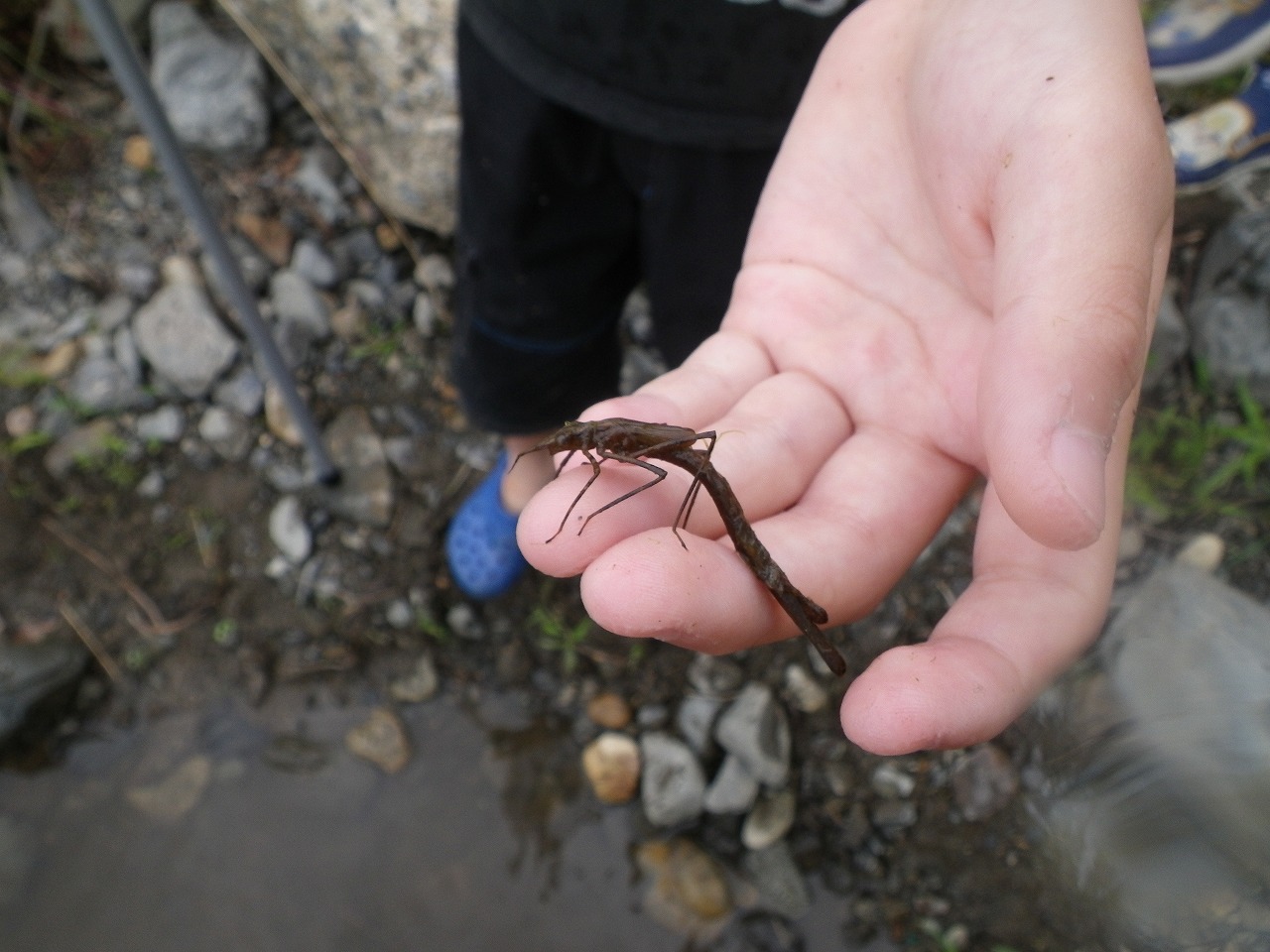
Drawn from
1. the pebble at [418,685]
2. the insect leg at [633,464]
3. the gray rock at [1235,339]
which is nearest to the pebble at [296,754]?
the pebble at [418,685]

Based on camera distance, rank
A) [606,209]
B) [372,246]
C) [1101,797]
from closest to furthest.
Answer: [1101,797], [606,209], [372,246]

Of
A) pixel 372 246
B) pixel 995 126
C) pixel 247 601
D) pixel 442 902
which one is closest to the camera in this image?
pixel 995 126

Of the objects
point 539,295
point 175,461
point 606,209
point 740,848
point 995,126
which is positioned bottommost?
point 740,848

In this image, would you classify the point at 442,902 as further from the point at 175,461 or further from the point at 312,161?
the point at 312,161

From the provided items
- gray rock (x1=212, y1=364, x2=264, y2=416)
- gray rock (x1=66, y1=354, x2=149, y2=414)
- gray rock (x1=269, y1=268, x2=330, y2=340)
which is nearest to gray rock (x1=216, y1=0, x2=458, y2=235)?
gray rock (x1=269, y1=268, x2=330, y2=340)

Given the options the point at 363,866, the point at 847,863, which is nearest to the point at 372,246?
the point at 363,866

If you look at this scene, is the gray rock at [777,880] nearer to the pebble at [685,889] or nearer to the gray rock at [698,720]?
the pebble at [685,889]

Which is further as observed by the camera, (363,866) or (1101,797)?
(363,866)
